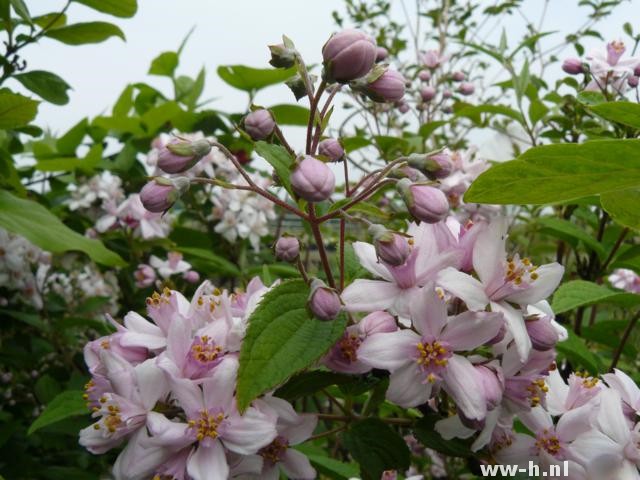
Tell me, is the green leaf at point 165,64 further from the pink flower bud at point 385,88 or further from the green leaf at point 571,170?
the green leaf at point 571,170

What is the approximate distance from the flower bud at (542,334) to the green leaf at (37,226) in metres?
1.13

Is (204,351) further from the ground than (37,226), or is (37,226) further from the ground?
(204,351)

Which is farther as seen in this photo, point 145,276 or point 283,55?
point 145,276

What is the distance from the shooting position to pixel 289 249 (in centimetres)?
94

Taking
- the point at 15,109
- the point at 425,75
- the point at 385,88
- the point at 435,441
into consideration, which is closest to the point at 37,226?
the point at 15,109

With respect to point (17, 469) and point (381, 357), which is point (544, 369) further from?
point (17, 469)

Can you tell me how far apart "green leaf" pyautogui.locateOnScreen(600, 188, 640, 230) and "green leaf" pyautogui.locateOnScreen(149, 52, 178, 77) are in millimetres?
2680

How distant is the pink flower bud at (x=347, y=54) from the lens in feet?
2.80

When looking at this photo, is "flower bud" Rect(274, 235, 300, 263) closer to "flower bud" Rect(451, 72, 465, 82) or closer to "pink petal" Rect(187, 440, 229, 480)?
"pink petal" Rect(187, 440, 229, 480)

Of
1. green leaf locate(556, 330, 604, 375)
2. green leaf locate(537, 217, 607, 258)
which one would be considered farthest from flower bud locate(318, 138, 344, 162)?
green leaf locate(537, 217, 607, 258)

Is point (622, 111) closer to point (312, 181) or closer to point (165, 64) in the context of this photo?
point (312, 181)

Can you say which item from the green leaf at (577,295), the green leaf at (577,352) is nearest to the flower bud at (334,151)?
the green leaf at (577,295)

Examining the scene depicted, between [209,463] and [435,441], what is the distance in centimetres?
30

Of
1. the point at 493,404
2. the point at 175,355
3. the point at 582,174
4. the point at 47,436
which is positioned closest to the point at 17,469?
the point at 47,436
